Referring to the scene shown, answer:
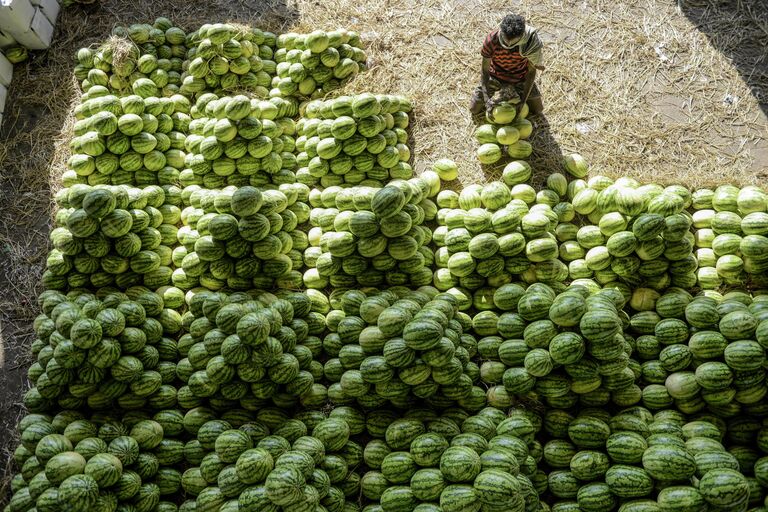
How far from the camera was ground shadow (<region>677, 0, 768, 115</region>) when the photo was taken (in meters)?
5.73

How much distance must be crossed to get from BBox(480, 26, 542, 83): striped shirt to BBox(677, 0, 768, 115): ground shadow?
251cm

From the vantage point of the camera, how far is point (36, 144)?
18.3ft

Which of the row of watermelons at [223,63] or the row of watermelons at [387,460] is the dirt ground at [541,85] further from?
the row of watermelons at [387,460]

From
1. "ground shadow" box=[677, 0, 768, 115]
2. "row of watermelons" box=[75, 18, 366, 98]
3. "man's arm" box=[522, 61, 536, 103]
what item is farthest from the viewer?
"ground shadow" box=[677, 0, 768, 115]

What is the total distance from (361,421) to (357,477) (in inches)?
14.6

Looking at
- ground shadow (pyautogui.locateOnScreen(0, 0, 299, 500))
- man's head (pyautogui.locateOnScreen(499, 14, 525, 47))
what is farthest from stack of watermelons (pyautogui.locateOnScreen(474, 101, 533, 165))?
ground shadow (pyautogui.locateOnScreen(0, 0, 299, 500))

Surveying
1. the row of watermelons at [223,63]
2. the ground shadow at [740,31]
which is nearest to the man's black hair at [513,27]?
the row of watermelons at [223,63]

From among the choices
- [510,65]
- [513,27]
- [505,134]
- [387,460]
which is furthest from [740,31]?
[387,460]

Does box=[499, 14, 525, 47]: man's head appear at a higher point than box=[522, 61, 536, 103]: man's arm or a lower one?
higher

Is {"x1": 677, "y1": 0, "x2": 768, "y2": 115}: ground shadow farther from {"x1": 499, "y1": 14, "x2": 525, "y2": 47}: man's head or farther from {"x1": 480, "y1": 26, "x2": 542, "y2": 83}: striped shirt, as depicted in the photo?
{"x1": 499, "y1": 14, "x2": 525, "y2": 47}: man's head

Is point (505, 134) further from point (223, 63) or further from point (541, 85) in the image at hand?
point (223, 63)

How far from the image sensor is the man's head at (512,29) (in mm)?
4414

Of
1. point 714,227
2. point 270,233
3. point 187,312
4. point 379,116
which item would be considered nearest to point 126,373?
point 187,312

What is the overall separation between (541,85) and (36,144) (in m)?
5.09
